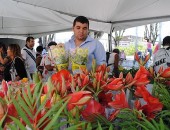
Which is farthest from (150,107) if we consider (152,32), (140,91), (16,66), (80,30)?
(152,32)

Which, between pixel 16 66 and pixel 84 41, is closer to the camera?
pixel 84 41

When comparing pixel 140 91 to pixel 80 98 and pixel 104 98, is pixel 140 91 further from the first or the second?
pixel 80 98

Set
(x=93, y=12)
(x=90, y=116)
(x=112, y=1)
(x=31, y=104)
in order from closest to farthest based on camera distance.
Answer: (x=31, y=104) < (x=90, y=116) < (x=112, y=1) < (x=93, y=12)

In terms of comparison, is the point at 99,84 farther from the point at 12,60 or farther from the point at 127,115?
the point at 12,60

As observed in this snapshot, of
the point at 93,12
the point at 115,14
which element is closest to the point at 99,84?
the point at 93,12

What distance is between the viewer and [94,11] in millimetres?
4410

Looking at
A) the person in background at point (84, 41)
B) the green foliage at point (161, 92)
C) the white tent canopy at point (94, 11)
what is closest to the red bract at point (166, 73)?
the green foliage at point (161, 92)

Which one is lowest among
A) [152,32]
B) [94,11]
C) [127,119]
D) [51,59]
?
[127,119]

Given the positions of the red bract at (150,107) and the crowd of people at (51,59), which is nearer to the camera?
the red bract at (150,107)

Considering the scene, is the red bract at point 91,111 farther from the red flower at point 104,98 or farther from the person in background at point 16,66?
the person in background at point 16,66

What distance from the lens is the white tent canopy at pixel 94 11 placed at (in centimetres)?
327

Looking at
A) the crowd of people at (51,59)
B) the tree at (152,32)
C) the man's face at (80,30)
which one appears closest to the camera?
the crowd of people at (51,59)

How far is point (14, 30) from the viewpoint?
24.3ft

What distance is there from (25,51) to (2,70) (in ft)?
2.92
